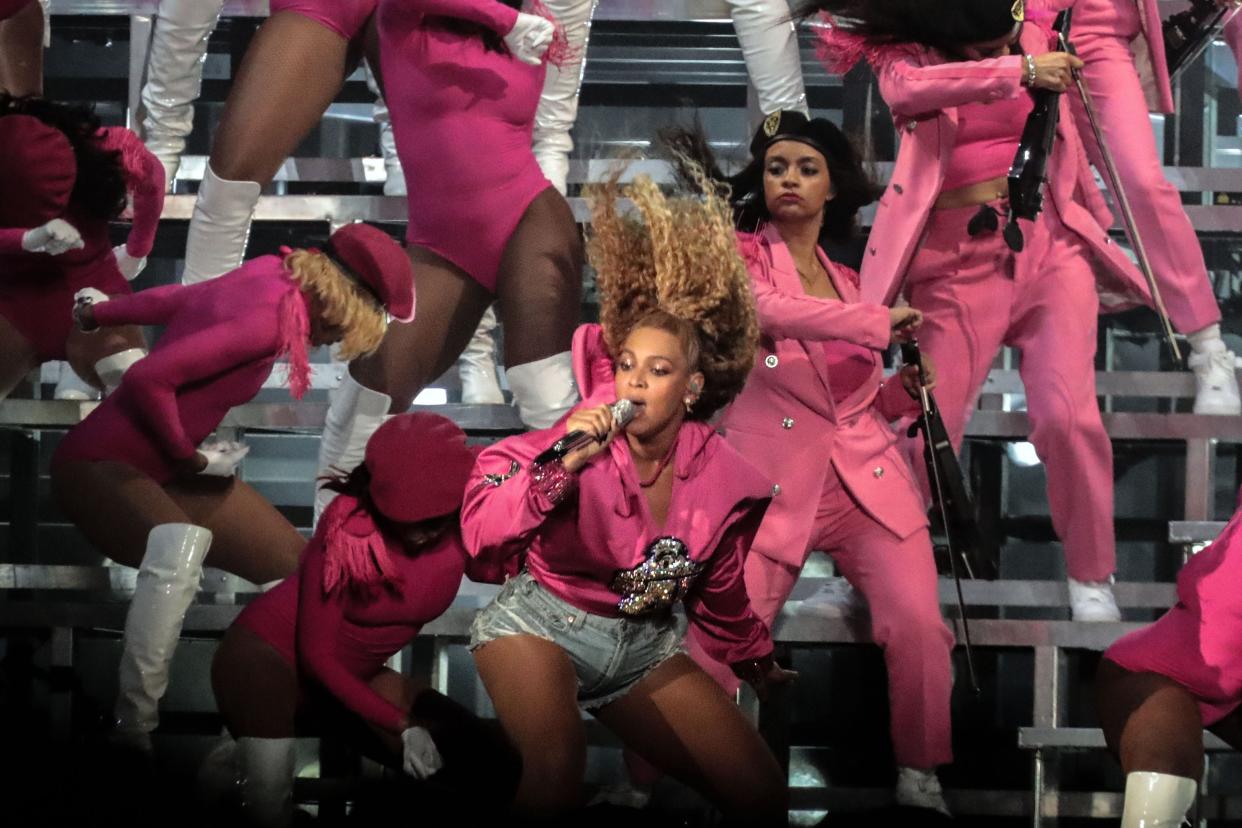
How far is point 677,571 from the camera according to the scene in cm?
281

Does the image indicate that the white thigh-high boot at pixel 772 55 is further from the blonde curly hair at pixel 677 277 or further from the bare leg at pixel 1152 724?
the bare leg at pixel 1152 724

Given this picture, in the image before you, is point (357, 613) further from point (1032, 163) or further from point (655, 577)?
point (1032, 163)

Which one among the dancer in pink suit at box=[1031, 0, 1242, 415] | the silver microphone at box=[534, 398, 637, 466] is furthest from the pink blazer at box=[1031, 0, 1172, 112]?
the silver microphone at box=[534, 398, 637, 466]

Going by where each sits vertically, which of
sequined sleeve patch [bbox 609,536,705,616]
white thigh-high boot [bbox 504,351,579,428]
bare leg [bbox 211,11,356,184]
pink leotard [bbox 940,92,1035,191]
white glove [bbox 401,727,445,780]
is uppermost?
bare leg [bbox 211,11,356,184]

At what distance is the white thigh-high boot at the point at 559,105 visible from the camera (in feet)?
12.3

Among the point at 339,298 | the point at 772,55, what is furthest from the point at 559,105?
the point at 339,298

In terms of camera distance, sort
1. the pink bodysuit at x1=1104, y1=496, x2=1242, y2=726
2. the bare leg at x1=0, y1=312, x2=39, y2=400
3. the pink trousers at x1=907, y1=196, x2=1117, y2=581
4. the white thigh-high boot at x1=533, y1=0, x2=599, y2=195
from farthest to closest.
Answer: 1. the white thigh-high boot at x1=533, y1=0, x2=599, y2=195
2. the bare leg at x1=0, y1=312, x2=39, y2=400
3. the pink trousers at x1=907, y1=196, x2=1117, y2=581
4. the pink bodysuit at x1=1104, y1=496, x2=1242, y2=726

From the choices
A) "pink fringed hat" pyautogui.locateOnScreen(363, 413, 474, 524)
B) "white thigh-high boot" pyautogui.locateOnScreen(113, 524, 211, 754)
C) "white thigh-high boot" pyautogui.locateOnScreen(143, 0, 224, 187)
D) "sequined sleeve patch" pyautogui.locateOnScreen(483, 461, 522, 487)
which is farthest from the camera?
"white thigh-high boot" pyautogui.locateOnScreen(143, 0, 224, 187)

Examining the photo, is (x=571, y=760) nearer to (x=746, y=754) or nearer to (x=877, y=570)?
(x=746, y=754)

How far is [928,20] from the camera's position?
3.46 m

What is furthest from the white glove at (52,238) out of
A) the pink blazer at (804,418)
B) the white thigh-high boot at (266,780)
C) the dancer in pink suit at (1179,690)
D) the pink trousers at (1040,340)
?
the dancer in pink suit at (1179,690)

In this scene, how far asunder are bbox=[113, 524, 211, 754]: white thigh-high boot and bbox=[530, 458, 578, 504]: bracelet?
94 cm

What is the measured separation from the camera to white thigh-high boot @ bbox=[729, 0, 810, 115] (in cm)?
388

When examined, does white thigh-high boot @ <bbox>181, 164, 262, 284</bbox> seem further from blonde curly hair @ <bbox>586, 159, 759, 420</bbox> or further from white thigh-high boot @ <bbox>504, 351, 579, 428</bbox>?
blonde curly hair @ <bbox>586, 159, 759, 420</bbox>
